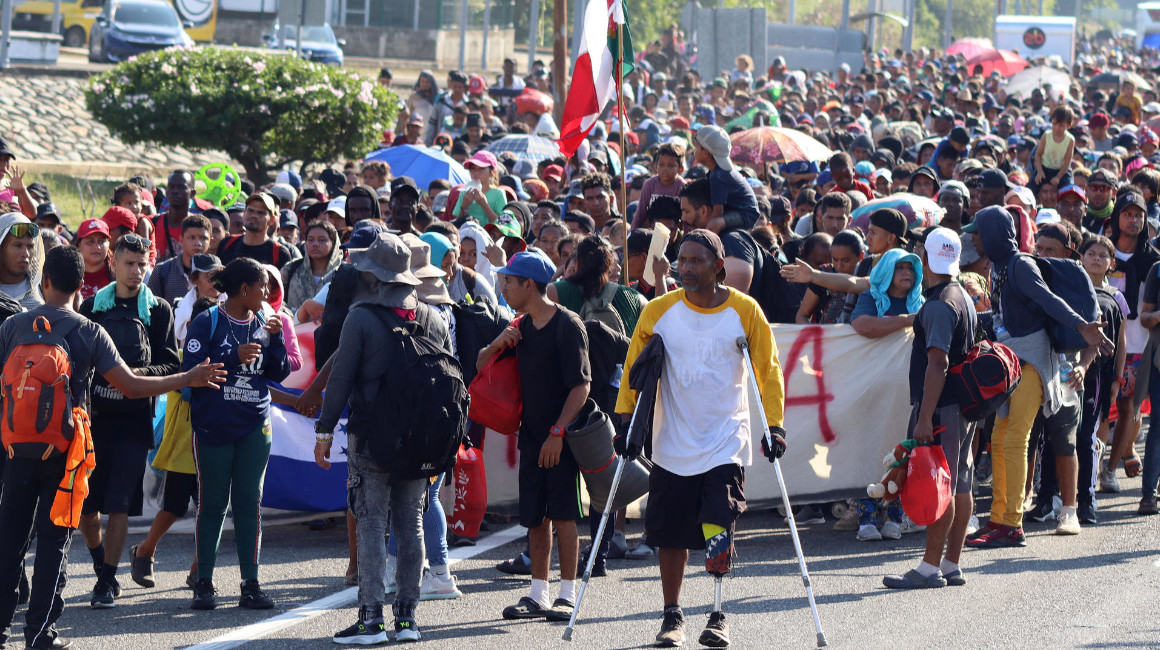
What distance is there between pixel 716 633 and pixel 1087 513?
3607 millimetres

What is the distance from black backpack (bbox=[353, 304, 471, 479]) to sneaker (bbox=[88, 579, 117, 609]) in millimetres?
1582

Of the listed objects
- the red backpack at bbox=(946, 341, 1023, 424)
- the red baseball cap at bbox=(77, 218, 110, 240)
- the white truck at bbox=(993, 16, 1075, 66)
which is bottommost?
the red backpack at bbox=(946, 341, 1023, 424)

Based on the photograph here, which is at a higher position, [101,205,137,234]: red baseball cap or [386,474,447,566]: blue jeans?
[101,205,137,234]: red baseball cap

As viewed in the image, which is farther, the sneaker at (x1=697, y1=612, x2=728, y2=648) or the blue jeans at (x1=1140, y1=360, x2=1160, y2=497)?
the blue jeans at (x1=1140, y1=360, x2=1160, y2=497)

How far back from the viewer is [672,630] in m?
6.49

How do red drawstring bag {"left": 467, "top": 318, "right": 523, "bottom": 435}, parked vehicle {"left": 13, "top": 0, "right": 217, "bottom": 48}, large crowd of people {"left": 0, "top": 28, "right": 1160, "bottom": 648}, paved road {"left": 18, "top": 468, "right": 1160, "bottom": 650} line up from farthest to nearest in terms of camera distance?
parked vehicle {"left": 13, "top": 0, "right": 217, "bottom": 48} → red drawstring bag {"left": 467, "top": 318, "right": 523, "bottom": 435} → paved road {"left": 18, "top": 468, "right": 1160, "bottom": 650} → large crowd of people {"left": 0, "top": 28, "right": 1160, "bottom": 648}

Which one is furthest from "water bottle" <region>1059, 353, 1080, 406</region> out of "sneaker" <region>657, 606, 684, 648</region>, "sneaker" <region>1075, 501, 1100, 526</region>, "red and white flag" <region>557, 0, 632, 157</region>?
"sneaker" <region>657, 606, 684, 648</region>

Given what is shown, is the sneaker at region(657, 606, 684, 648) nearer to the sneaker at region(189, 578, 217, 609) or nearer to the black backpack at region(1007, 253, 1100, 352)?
the sneaker at region(189, 578, 217, 609)

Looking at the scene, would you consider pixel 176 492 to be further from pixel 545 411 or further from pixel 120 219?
pixel 120 219

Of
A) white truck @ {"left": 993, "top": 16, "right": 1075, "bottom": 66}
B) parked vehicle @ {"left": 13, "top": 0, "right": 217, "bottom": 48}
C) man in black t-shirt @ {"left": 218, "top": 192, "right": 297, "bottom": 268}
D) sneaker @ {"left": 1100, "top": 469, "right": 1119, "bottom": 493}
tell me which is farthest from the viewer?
white truck @ {"left": 993, "top": 16, "right": 1075, "bottom": 66}

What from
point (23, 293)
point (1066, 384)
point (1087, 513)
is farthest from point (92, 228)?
point (1087, 513)

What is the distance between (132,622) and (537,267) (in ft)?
7.86

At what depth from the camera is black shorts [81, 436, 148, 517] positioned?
710 centimetres

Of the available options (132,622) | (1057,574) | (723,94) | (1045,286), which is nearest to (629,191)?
(1045,286)
